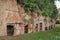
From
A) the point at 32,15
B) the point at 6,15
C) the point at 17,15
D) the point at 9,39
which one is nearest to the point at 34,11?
the point at 32,15

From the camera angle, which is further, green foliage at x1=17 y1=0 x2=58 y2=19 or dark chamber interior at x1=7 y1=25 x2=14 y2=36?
green foliage at x1=17 y1=0 x2=58 y2=19

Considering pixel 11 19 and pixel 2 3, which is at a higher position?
pixel 2 3

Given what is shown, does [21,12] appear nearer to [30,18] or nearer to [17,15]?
[17,15]

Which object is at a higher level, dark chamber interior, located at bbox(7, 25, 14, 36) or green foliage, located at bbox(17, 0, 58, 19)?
green foliage, located at bbox(17, 0, 58, 19)

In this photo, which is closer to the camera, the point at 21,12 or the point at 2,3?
the point at 2,3

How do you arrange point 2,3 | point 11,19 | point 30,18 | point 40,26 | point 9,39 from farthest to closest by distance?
1. point 40,26
2. point 30,18
3. point 11,19
4. point 2,3
5. point 9,39

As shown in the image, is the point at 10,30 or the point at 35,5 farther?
the point at 35,5

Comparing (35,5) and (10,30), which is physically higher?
(35,5)

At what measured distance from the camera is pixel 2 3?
34.0 feet

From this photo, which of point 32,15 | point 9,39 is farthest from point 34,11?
point 9,39

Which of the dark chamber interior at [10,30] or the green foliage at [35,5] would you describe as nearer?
the dark chamber interior at [10,30]

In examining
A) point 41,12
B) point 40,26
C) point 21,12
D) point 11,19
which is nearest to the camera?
point 11,19

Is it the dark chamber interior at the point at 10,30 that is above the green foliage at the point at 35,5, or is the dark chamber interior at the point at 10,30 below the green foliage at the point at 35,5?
below

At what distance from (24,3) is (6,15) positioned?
208 centimetres
